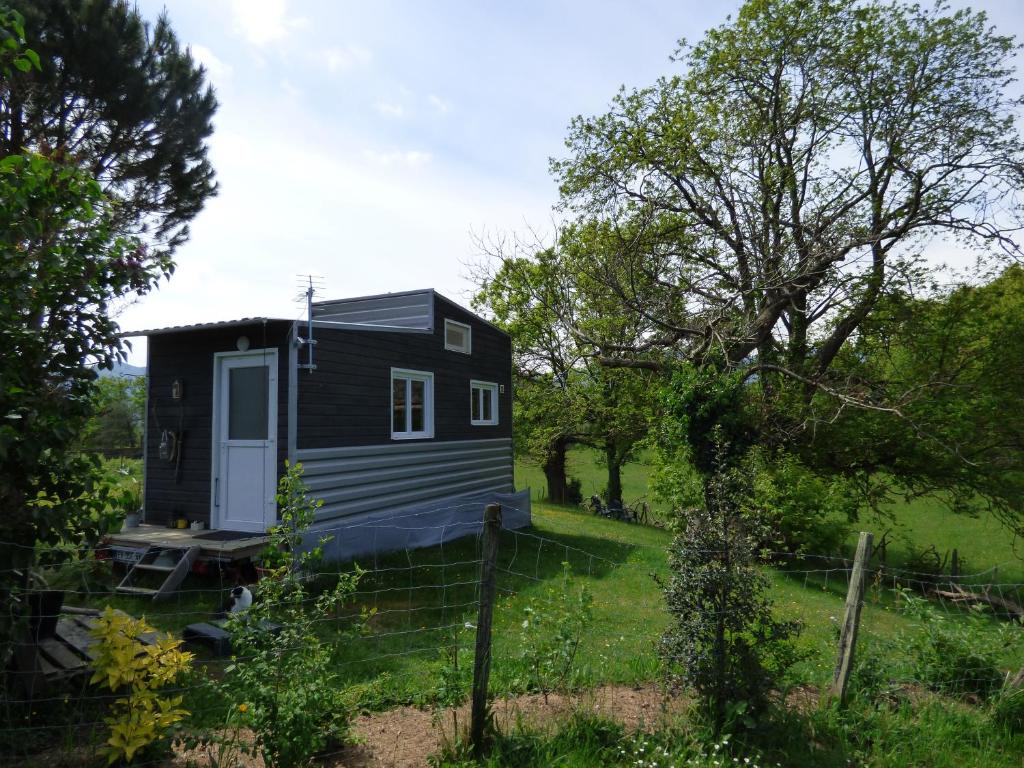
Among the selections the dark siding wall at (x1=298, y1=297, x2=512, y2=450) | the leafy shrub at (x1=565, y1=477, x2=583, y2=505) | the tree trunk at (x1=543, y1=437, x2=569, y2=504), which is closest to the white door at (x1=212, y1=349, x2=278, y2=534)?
the dark siding wall at (x1=298, y1=297, x2=512, y2=450)

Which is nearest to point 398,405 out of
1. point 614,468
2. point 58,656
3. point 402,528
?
point 402,528

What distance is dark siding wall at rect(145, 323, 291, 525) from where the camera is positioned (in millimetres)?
9258

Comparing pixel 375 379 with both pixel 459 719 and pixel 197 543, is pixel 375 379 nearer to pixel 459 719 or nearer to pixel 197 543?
pixel 197 543

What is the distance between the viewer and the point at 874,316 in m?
14.9

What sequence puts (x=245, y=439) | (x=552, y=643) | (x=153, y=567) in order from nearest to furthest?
(x=552, y=643), (x=153, y=567), (x=245, y=439)

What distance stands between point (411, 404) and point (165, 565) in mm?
4811

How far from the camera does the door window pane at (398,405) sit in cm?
1099

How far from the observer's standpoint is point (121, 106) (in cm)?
1141

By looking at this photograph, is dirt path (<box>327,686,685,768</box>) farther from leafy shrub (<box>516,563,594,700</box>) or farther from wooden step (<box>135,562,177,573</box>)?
wooden step (<box>135,562,177,573</box>)

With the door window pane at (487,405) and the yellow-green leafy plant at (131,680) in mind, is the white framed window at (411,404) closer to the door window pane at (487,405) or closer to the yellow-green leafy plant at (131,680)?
the door window pane at (487,405)

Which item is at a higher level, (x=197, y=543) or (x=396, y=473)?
(x=396, y=473)

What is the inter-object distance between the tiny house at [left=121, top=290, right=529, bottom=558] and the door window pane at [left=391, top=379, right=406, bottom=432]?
0.02 meters

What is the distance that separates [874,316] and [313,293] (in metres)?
12.8

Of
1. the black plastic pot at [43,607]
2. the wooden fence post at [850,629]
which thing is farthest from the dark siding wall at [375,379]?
the wooden fence post at [850,629]
